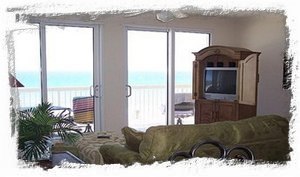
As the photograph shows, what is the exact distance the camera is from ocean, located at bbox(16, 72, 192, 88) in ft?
13.1

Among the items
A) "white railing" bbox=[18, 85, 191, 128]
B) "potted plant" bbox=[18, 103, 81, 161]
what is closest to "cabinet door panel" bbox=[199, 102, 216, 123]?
"white railing" bbox=[18, 85, 191, 128]

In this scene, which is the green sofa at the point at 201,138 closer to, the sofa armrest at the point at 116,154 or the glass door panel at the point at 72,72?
the sofa armrest at the point at 116,154

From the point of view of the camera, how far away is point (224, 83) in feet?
15.2

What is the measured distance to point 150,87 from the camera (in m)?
5.17

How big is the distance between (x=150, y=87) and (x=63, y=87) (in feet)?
4.80

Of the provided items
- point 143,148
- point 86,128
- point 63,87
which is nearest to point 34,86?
point 63,87

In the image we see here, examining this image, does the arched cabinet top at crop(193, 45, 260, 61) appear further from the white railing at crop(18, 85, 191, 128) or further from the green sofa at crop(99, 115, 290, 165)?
the green sofa at crop(99, 115, 290, 165)

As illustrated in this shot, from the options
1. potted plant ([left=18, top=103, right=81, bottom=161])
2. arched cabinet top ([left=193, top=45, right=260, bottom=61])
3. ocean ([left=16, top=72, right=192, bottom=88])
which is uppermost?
arched cabinet top ([left=193, top=45, right=260, bottom=61])

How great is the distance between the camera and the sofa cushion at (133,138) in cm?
190

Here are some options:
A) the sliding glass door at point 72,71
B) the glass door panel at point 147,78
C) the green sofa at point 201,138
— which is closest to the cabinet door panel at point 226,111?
the glass door panel at point 147,78

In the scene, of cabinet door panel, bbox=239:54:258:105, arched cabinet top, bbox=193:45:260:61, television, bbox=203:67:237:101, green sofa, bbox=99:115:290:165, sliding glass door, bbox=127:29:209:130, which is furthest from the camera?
sliding glass door, bbox=127:29:209:130

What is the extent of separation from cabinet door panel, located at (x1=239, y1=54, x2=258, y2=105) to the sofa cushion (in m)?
2.76

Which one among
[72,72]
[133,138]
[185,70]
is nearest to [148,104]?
[185,70]

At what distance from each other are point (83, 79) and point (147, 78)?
1.10 meters
